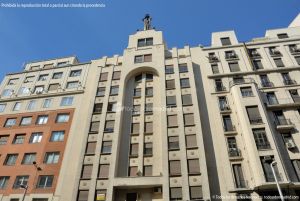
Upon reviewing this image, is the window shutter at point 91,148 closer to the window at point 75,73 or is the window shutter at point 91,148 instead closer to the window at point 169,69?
the window at point 169,69

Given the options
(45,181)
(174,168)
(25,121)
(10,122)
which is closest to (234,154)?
(174,168)

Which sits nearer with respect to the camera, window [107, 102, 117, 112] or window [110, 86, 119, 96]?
window [107, 102, 117, 112]

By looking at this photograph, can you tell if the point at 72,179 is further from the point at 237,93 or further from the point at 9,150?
the point at 237,93

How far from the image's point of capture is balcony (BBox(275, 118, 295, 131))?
2883 cm

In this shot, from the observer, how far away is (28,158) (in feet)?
109

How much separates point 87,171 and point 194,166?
1258cm

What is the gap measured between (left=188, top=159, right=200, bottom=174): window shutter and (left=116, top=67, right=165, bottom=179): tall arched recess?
3.49 metres

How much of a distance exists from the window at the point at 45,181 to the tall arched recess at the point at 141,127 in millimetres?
8323

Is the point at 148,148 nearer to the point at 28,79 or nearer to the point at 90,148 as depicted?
the point at 90,148

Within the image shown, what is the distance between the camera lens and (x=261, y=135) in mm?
27750

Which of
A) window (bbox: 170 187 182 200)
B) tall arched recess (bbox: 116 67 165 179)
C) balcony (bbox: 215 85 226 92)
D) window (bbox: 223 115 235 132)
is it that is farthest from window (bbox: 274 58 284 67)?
window (bbox: 170 187 182 200)

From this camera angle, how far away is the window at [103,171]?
1150 inches

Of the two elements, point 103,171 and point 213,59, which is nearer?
point 103,171

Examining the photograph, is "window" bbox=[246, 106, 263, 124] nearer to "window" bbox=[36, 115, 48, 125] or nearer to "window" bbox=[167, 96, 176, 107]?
"window" bbox=[167, 96, 176, 107]
